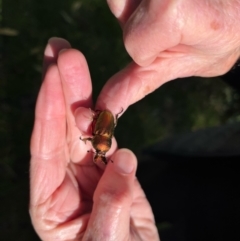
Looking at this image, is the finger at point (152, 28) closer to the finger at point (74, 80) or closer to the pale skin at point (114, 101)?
the pale skin at point (114, 101)

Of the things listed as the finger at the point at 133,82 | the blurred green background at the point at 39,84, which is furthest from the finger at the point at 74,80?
the blurred green background at the point at 39,84

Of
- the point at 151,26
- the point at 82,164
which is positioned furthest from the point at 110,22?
the point at 151,26

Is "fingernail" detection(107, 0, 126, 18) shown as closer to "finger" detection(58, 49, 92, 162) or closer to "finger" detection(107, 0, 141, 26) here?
"finger" detection(107, 0, 141, 26)

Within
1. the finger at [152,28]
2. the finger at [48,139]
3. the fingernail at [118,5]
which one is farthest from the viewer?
the finger at [48,139]

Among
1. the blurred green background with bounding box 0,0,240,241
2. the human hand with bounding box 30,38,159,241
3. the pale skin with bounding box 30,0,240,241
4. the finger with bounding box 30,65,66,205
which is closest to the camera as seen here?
the pale skin with bounding box 30,0,240,241

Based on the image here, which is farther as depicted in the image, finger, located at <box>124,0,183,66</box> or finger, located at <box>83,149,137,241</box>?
finger, located at <box>83,149,137,241</box>

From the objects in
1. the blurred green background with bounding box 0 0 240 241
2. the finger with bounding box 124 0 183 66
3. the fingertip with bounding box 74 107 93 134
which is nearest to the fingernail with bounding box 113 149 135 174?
the fingertip with bounding box 74 107 93 134

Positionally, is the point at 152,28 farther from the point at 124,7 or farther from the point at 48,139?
the point at 48,139
